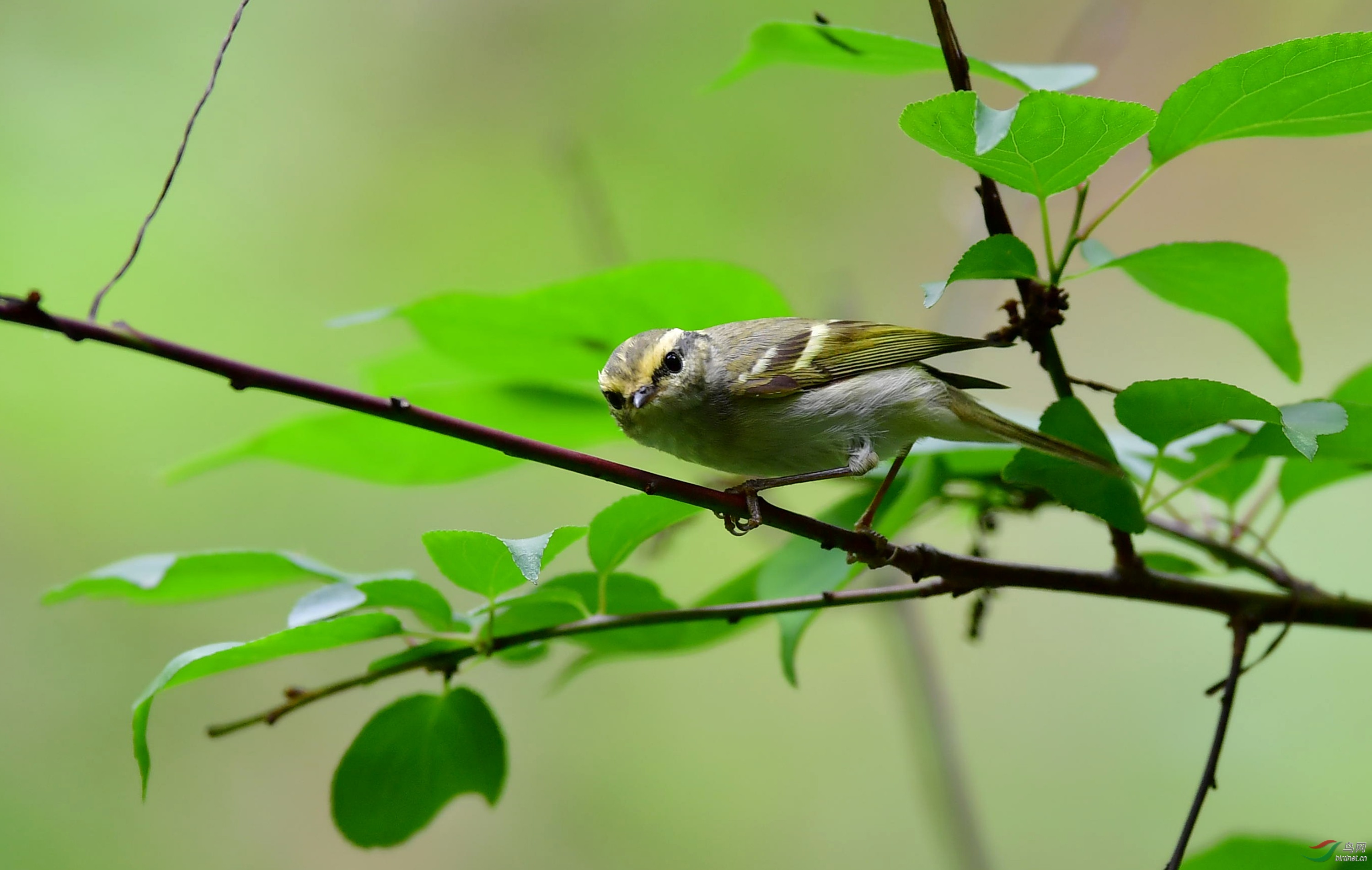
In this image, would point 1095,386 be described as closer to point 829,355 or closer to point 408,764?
point 829,355

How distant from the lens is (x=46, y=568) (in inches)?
110

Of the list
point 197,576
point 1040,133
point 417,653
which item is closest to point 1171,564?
point 1040,133

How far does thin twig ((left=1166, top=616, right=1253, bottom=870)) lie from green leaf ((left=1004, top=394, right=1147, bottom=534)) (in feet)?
0.62

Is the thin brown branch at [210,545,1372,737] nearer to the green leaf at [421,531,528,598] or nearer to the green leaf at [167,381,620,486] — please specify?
the green leaf at [421,531,528,598]

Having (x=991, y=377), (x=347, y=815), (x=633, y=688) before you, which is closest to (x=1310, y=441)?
(x=347, y=815)

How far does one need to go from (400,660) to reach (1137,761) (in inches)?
94.1

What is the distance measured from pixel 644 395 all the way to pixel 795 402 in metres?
0.24

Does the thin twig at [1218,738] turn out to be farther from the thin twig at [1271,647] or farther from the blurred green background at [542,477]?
the blurred green background at [542,477]

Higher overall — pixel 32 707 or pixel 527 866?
pixel 32 707

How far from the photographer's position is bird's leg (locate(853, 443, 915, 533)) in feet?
3.51

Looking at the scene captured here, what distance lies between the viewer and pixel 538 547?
29.7 inches

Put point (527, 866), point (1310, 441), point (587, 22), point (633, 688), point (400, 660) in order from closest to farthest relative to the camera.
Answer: point (1310, 441) → point (400, 660) → point (527, 866) → point (633, 688) → point (587, 22)

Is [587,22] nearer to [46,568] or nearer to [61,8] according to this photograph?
[61,8]

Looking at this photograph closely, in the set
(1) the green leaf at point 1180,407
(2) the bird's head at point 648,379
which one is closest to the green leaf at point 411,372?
(2) the bird's head at point 648,379
